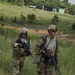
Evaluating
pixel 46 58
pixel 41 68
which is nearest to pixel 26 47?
pixel 41 68

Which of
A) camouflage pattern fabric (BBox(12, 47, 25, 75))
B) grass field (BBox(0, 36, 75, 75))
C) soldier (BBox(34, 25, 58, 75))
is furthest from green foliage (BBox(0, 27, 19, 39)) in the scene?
soldier (BBox(34, 25, 58, 75))

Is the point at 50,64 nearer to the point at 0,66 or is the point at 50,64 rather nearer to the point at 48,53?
the point at 48,53

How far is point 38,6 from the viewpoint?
10050cm

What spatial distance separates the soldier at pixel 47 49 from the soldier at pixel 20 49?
0.83 m

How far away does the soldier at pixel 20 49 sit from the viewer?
7.51 m

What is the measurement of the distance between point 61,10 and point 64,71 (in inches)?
3762

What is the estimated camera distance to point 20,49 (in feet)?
25.1

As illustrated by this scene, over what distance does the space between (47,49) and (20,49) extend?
3.96ft

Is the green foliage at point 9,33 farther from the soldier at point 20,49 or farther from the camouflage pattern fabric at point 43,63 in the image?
the camouflage pattern fabric at point 43,63

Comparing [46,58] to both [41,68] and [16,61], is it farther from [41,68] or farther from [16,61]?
[16,61]

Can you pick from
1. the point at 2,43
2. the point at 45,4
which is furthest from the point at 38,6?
the point at 2,43

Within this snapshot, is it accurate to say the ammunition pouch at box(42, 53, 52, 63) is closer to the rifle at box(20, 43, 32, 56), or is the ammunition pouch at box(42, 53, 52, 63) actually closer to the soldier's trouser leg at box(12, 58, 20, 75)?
the rifle at box(20, 43, 32, 56)

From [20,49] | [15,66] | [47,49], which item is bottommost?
[15,66]

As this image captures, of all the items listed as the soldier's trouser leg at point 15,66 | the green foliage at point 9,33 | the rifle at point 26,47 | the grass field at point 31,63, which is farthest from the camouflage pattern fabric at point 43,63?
the green foliage at point 9,33
